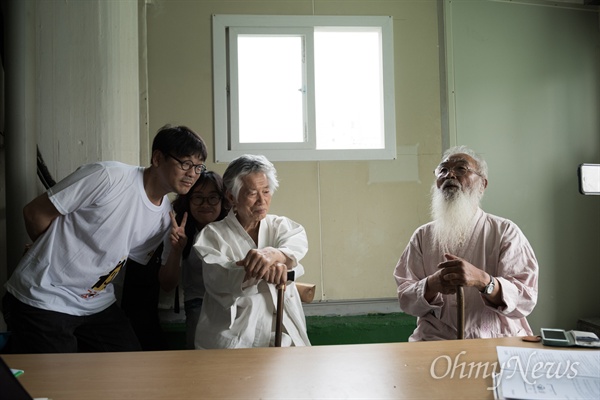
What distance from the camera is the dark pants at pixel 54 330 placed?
7.29ft

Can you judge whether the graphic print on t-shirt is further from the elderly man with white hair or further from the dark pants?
the elderly man with white hair

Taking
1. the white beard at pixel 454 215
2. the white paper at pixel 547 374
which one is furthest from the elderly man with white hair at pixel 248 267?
the white paper at pixel 547 374

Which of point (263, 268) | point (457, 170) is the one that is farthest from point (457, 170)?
point (263, 268)

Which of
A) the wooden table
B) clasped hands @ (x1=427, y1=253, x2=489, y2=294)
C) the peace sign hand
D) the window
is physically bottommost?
the wooden table

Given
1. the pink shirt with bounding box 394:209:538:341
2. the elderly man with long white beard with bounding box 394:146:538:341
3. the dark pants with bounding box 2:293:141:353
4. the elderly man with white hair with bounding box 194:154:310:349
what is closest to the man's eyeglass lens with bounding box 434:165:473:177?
the elderly man with long white beard with bounding box 394:146:538:341

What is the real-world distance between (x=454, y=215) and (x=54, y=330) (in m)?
1.95

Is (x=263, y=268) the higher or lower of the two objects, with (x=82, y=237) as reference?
lower

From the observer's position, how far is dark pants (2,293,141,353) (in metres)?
2.22

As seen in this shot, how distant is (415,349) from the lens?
1693 mm

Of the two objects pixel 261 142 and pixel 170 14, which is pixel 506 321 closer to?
pixel 261 142

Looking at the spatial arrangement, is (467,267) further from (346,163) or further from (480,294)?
(346,163)

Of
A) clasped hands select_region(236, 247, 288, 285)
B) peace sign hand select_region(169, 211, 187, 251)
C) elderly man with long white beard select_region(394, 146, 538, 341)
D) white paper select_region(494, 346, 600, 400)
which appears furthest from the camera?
peace sign hand select_region(169, 211, 187, 251)

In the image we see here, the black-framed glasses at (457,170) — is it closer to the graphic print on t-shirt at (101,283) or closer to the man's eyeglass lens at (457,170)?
the man's eyeglass lens at (457,170)

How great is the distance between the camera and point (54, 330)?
2.25 m
